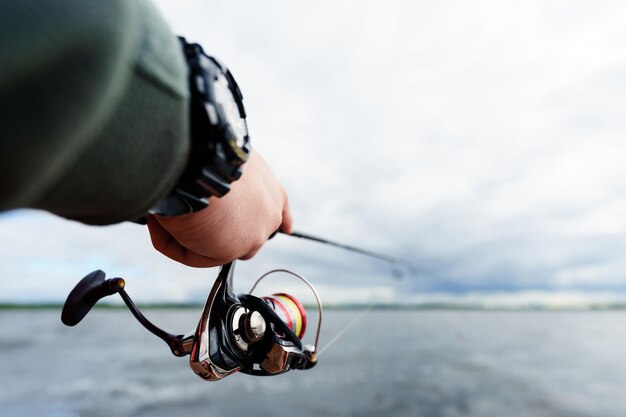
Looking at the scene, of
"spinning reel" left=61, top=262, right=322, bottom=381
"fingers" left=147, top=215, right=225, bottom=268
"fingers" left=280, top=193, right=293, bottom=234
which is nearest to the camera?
"fingers" left=147, top=215, right=225, bottom=268

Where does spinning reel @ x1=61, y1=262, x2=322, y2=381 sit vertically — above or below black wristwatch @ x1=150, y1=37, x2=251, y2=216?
below

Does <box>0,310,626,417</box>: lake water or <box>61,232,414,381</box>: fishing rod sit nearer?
<box>61,232,414,381</box>: fishing rod

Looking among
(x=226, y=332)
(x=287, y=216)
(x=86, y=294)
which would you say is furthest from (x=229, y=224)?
(x=86, y=294)

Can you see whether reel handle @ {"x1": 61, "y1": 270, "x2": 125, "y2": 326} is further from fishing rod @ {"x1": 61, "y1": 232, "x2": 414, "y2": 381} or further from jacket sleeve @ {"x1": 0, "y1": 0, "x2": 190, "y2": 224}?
jacket sleeve @ {"x1": 0, "y1": 0, "x2": 190, "y2": 224}

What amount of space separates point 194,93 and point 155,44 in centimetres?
12

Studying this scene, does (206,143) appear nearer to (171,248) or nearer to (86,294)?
(171,248)

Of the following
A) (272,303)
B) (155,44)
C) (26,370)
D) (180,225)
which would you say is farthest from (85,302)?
(26,370)

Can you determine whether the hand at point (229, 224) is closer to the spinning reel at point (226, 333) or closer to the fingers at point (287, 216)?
the fingers at point (287, 216)

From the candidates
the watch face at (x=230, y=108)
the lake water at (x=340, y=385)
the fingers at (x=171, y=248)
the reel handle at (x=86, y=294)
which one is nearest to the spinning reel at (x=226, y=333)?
the reel handle at (x=86, y=294)

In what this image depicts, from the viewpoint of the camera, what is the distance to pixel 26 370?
1513 centimetres

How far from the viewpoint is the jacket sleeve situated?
38 centimetres

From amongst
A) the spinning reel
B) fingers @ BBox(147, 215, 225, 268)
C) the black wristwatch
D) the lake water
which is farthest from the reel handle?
the lake water

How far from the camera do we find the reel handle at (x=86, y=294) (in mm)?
1266

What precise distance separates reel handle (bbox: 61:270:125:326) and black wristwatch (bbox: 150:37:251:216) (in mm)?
744
